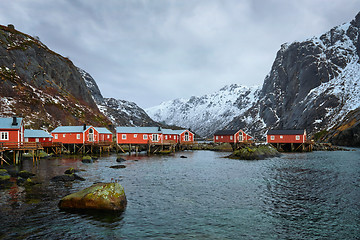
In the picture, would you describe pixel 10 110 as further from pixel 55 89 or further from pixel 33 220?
pixel 33 220

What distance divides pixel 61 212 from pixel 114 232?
581cm

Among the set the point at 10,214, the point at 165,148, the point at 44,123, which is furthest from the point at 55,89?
the point at 10,214

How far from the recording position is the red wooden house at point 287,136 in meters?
93.2

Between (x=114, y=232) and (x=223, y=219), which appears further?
(x=223, y=219)

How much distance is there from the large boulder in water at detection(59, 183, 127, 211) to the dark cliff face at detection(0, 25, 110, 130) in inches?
3031

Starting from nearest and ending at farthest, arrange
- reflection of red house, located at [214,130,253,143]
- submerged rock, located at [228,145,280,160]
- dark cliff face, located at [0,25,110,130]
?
submerged rock, located at [228,145,280,160] < dark cliff face, located at [0,25,110,130] < reflection of red house, located at [214,130,253,143]

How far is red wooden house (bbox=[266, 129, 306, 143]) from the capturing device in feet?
306

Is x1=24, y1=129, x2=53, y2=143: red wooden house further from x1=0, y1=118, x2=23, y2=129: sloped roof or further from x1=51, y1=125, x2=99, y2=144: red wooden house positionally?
x1=0, y1=118, x2=23, y2=129: sloped roof

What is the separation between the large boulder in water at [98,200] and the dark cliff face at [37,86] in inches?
3031

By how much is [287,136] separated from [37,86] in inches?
3945

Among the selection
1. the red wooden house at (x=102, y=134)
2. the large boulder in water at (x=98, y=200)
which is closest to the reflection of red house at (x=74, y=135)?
the red wooden house at (x=102, y=134)

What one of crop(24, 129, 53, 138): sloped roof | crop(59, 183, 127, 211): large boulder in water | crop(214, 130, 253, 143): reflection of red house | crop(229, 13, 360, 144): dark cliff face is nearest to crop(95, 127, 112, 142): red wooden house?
crop(24, 129, 53, 138): sloped roof

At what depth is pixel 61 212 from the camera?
1928 centimetres

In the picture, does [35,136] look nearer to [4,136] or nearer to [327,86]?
[4,136]
